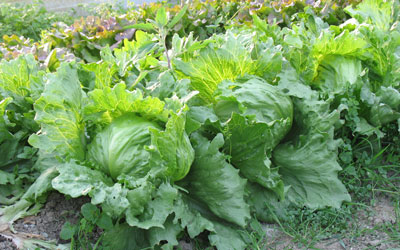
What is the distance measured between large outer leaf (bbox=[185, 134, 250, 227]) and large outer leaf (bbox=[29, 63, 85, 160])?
68cm

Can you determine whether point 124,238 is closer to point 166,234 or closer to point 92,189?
point 166,234

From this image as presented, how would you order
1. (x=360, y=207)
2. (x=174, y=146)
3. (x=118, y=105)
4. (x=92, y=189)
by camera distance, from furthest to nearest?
(x=360, y=207) → (x=118, y=105) → (x=174, y=146) → (x=92, y=189)

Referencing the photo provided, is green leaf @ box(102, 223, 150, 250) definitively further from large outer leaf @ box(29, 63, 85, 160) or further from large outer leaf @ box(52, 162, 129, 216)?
large outer leaf @ box(29, 63, 85, 160)

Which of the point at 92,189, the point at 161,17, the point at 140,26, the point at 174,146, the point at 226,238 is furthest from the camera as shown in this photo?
the point at 161,17

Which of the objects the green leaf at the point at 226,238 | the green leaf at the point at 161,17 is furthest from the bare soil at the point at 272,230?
the green leaf at the point at 161,17

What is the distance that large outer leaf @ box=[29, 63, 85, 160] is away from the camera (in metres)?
2.16

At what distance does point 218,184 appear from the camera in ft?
7.63

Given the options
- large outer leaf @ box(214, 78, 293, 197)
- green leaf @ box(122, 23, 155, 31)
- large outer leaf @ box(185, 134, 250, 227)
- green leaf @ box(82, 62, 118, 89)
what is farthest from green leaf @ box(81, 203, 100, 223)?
green leaf @ box(122, 23, 155, 31)

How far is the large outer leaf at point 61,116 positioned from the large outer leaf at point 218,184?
68 cm

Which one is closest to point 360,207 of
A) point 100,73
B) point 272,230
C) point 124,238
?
point 272,230

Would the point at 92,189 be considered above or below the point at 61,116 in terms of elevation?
below

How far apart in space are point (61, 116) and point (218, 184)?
3.09 ft

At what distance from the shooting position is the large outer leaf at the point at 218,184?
91.5 inches

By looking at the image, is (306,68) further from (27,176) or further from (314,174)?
(27,176)
